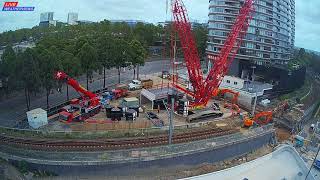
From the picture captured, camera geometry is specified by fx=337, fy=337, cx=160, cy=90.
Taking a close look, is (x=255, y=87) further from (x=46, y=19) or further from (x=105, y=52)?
(x=46, y=19)

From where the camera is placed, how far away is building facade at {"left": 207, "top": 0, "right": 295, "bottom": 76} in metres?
56.3

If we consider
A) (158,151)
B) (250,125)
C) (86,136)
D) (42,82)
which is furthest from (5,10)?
(250,125)

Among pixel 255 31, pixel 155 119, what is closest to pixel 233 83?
pixel 255 31

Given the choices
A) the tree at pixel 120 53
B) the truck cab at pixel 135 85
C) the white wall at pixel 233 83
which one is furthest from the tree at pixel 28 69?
the white wall at pixel 233 83

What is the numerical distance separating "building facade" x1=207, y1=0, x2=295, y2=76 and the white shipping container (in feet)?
117

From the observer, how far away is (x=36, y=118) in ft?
104

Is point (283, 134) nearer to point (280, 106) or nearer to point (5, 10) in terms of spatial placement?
point (280, 106)

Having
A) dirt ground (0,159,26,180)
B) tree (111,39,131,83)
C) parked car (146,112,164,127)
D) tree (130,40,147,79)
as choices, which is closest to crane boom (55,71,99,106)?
parked car (146,112,164,127)

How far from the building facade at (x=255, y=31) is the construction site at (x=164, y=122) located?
8306 millimetres

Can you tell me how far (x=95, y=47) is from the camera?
45938 mm

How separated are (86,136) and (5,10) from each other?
18413mm

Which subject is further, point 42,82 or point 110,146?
point 42,82

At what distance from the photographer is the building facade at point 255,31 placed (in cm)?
5628

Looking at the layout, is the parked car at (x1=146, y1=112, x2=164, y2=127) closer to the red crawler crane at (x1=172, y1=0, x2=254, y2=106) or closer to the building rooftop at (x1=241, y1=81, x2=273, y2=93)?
the red crawler crane at (x1=172, y1=0, x2=254, y2=106)
